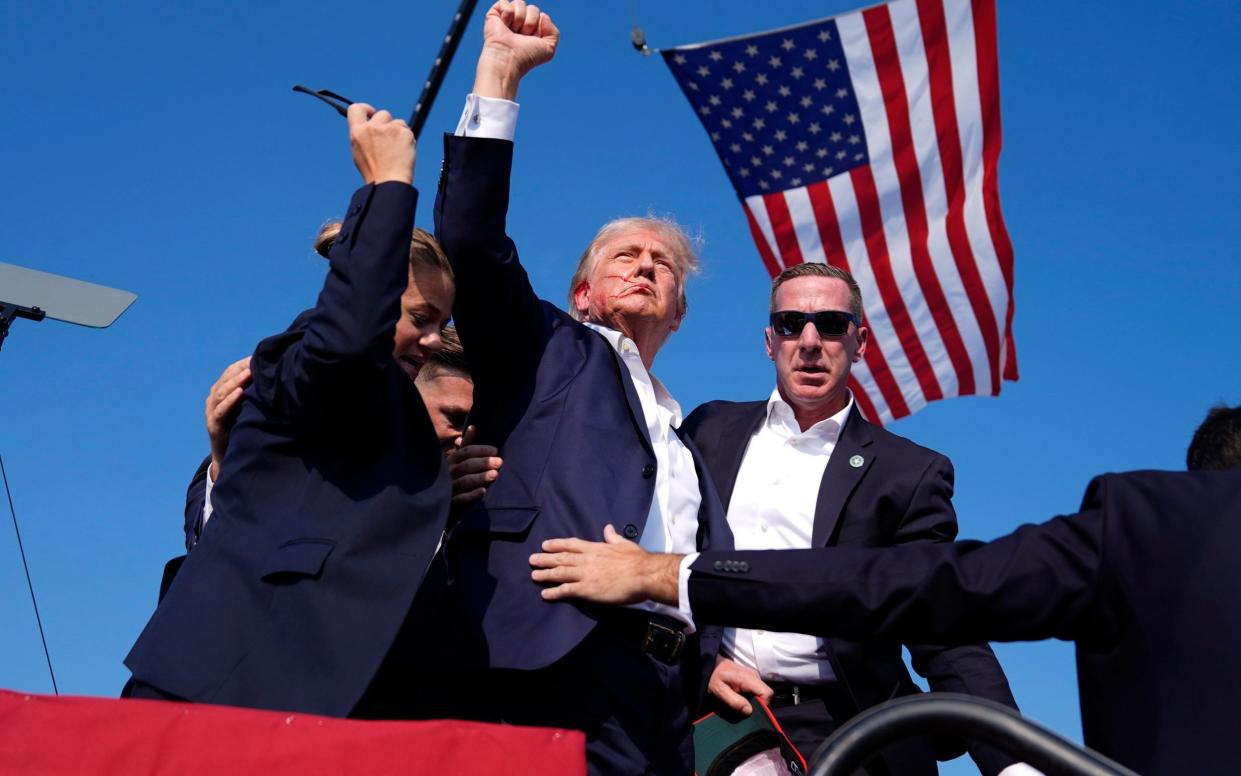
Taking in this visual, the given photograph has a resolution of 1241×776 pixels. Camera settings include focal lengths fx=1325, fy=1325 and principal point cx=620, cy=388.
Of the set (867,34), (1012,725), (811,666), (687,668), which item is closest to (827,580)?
(1012,725)

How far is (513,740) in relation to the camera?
2.17 metres

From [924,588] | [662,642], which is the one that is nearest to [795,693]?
[662,642]

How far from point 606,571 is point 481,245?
871mm

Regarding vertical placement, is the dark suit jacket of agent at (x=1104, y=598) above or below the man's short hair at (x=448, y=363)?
below

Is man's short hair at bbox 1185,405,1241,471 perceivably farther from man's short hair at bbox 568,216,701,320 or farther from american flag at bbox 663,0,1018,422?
american flag at bbox 663,0,1018,422

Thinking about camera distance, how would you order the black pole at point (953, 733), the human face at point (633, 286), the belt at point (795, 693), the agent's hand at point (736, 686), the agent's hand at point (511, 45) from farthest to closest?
the human face at point (633, 286) < the belt at point (795, 693) < the agent's hand at point (736, 686) < the agent's hand at point (511, 45) < the black pole at point (953, 733)

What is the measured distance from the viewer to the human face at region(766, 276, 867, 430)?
16.5 feet

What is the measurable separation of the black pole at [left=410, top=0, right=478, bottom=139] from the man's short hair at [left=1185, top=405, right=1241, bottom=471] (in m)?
1.94

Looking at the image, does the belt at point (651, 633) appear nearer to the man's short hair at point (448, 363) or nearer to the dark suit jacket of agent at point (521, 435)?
the dark suit jacket of agent at point (521, 435)

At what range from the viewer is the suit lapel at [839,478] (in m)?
4.39

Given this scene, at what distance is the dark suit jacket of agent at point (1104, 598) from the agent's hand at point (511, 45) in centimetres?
141

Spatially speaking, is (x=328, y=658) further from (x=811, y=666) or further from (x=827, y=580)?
(x=811, y=666)

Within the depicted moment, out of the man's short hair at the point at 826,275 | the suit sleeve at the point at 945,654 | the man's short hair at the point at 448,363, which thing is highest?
the man's short hair at the point at 826,275

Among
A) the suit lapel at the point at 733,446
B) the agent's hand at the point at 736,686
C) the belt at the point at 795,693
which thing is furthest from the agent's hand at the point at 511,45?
the belt at the point at 795,693
